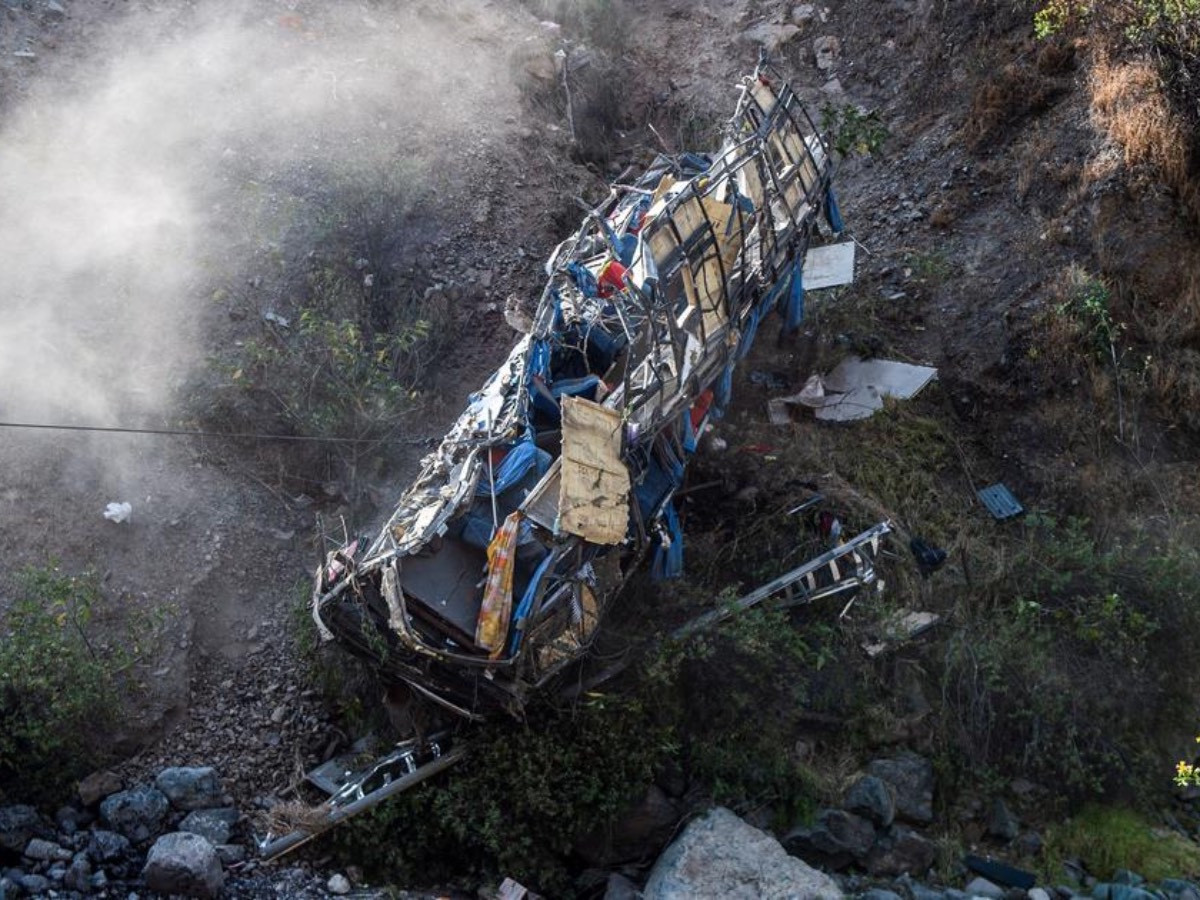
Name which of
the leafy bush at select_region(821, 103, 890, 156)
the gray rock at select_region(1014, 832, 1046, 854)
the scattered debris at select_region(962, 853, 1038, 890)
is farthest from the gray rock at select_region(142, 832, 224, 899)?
the leafy bush at select_region(821, 103, 890, 156)

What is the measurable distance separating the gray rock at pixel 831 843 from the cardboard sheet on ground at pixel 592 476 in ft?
7.71

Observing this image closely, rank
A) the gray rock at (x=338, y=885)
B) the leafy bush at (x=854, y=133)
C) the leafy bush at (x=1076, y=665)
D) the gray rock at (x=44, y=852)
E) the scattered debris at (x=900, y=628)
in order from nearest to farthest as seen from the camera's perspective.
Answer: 1. the gray rock at (x=44, y=852)
2. the gray rock at (x=338, y=885)
3. the leafy bush at (x=1076, y=665)
4. the scattered debris at (x=900, y=628)
5. the leafy bush at (x=854, y=133)

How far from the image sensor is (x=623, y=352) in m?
8.99

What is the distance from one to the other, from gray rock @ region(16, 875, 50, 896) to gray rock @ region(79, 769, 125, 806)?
0.73m

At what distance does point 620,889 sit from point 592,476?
2.62 m

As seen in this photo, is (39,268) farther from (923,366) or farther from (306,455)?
(923,366)

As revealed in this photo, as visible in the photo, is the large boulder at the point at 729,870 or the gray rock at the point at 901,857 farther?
the gray rock at the point at 901,857

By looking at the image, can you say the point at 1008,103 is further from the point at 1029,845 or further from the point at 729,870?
the point at 729,870

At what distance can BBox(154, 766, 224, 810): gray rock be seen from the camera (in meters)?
8.02

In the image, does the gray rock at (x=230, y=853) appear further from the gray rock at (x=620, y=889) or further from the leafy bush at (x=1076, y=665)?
the leafy bush at (x=1076, y=665)

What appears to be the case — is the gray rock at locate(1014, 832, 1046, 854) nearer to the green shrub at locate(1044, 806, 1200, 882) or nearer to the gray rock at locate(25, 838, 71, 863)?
the green shrub at locate(1044, 806, 1200, 882)

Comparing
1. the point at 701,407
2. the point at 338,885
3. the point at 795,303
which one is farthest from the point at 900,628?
the point at 338,885

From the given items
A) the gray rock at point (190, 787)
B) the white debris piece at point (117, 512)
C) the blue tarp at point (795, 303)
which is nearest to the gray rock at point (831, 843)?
the gray rock at point (190, 787)

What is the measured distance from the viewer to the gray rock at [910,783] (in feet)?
28.5
